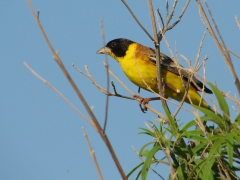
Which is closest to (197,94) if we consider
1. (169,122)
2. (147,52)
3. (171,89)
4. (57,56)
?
(171,89)

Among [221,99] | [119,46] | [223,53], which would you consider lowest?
[221,99]

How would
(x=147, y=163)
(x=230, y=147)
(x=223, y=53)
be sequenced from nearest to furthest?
(x=230, y=147) → (x=223, y=53) → (x=147, y=163)

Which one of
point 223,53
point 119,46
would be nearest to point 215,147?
point 223,53

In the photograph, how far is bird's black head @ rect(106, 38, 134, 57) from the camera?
22.9 ft

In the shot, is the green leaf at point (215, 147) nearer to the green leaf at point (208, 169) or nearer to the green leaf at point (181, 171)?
the green leaf at point (208, 169)

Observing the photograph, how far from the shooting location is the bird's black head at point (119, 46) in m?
6.97

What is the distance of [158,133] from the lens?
3.33m

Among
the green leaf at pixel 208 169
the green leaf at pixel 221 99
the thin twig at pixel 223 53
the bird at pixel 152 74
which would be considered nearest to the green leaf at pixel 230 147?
the green leaf at pixel 208 169

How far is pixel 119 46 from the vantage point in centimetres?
710

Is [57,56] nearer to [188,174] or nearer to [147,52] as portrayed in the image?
[188,174]

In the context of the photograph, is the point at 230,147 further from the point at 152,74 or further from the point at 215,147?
the point at 152,74

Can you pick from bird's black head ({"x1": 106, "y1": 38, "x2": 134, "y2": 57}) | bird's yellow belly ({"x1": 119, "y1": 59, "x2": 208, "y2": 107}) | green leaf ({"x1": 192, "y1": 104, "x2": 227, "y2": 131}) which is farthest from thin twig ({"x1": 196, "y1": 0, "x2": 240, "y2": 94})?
bird's black head ({"x1": 106, "y1": 38, "x2": 134, "y2": 57})

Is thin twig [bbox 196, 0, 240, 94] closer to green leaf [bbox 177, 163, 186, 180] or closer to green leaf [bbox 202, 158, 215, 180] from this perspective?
green leaf [bbox 202, 158, 215, 180]

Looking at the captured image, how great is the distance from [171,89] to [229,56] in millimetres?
3186
